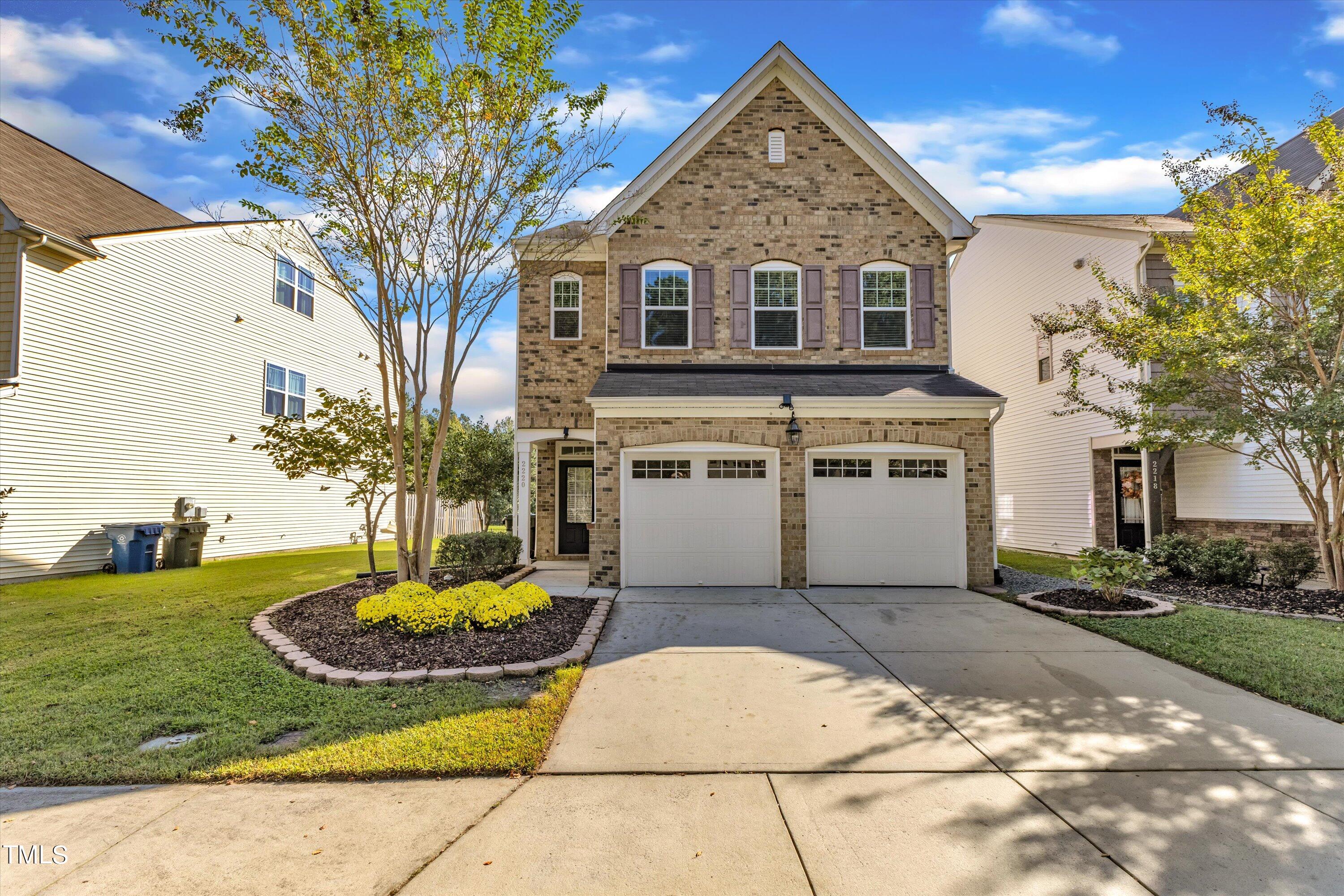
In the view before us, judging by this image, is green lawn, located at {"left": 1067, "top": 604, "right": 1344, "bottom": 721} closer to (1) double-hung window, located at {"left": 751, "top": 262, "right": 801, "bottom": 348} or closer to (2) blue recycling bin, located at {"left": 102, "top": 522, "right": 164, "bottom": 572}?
(1) double-hung window, located at {"left": 751, "top": 262, "right": 801, "bottom": 348}

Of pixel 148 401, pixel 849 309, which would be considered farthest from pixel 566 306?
pixel 148 401

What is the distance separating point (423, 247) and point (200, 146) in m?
2.97

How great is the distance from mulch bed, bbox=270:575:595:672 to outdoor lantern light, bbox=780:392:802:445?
4.31m

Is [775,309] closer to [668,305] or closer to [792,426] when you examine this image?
[668,305]

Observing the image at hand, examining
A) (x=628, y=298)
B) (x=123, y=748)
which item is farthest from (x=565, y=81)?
(x=123, y=748)

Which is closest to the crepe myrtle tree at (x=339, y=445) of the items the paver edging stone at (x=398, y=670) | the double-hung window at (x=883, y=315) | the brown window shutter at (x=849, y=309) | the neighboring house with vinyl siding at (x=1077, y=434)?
the paver edging stone at (x=398, y=670)

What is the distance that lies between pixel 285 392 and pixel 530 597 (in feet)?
44.5

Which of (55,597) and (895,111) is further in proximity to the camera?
(895,111)

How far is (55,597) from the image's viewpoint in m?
9.77

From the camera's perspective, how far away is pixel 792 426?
1056cm

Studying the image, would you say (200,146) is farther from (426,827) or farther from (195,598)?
(426,827)

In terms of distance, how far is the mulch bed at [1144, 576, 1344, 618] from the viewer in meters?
8.77

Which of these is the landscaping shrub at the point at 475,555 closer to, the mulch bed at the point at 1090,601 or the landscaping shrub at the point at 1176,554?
the mulch bed at the point at 1090,601

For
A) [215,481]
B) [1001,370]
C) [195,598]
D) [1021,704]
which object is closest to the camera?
[1021,704]
